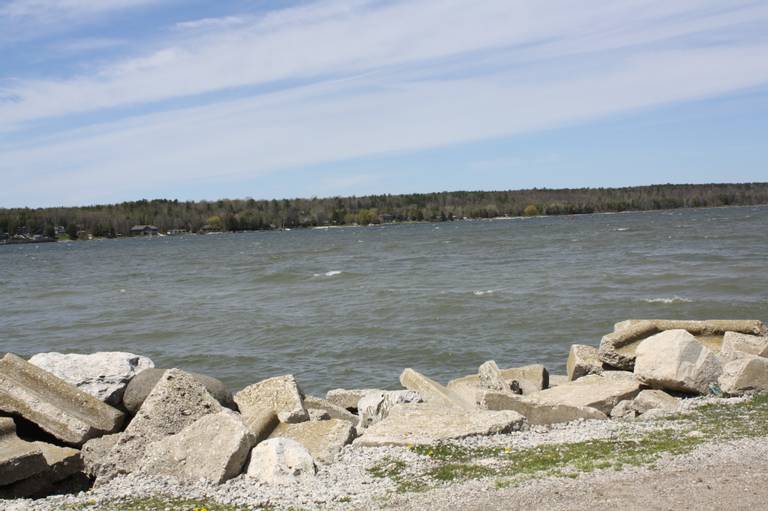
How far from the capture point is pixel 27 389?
9.21m

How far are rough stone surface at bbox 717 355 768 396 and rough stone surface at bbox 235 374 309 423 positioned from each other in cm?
556

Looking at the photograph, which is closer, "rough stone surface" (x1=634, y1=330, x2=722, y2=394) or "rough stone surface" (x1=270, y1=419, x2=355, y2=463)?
"rough stone surface" (x1=270, y1=419, x2=355, y2=463)

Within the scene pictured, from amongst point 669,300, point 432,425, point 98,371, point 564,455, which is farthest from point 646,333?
point 669,300

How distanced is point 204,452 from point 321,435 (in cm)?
140

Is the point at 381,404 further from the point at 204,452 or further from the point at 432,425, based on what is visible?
the point at 204,452

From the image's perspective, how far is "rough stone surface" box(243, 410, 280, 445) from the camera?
8.71 meters

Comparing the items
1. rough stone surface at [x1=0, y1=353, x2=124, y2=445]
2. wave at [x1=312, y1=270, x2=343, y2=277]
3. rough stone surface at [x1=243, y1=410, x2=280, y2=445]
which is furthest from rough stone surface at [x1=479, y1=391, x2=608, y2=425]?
wave at [x1=312, y1=270, x2=343, y2=277]

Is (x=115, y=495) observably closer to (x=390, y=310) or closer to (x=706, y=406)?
(x=706, y=406)

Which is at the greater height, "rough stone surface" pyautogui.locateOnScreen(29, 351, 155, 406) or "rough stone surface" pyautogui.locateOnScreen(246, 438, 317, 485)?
"rough stone surface" pyautogui.locateOnScreen(29, 351, 155, 406)

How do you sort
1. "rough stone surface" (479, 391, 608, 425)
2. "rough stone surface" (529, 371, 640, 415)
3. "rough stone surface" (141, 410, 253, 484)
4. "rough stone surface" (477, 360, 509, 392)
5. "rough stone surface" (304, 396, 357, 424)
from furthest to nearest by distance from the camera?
"rough stone surface" (477, 360, 509, 392) < "rough stone surface" (304, 396, 357, 424) < "rough stone surface" (529, 371, 640, 415) < "rough stone surface" (479, 391, 608, 425) < "rough stone surface" (141, 410, 253, 484)

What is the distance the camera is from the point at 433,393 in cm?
1087

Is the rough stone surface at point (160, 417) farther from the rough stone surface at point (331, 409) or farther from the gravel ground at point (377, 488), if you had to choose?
the rough stone surface at point (331, 409)

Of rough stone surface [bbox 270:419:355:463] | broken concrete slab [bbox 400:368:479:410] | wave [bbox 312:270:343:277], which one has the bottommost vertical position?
wave [bbox 312:270:343:277]

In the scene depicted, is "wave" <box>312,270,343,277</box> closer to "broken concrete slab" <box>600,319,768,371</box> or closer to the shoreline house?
"broken concrete slab" <box>600,319,768,371</box>
